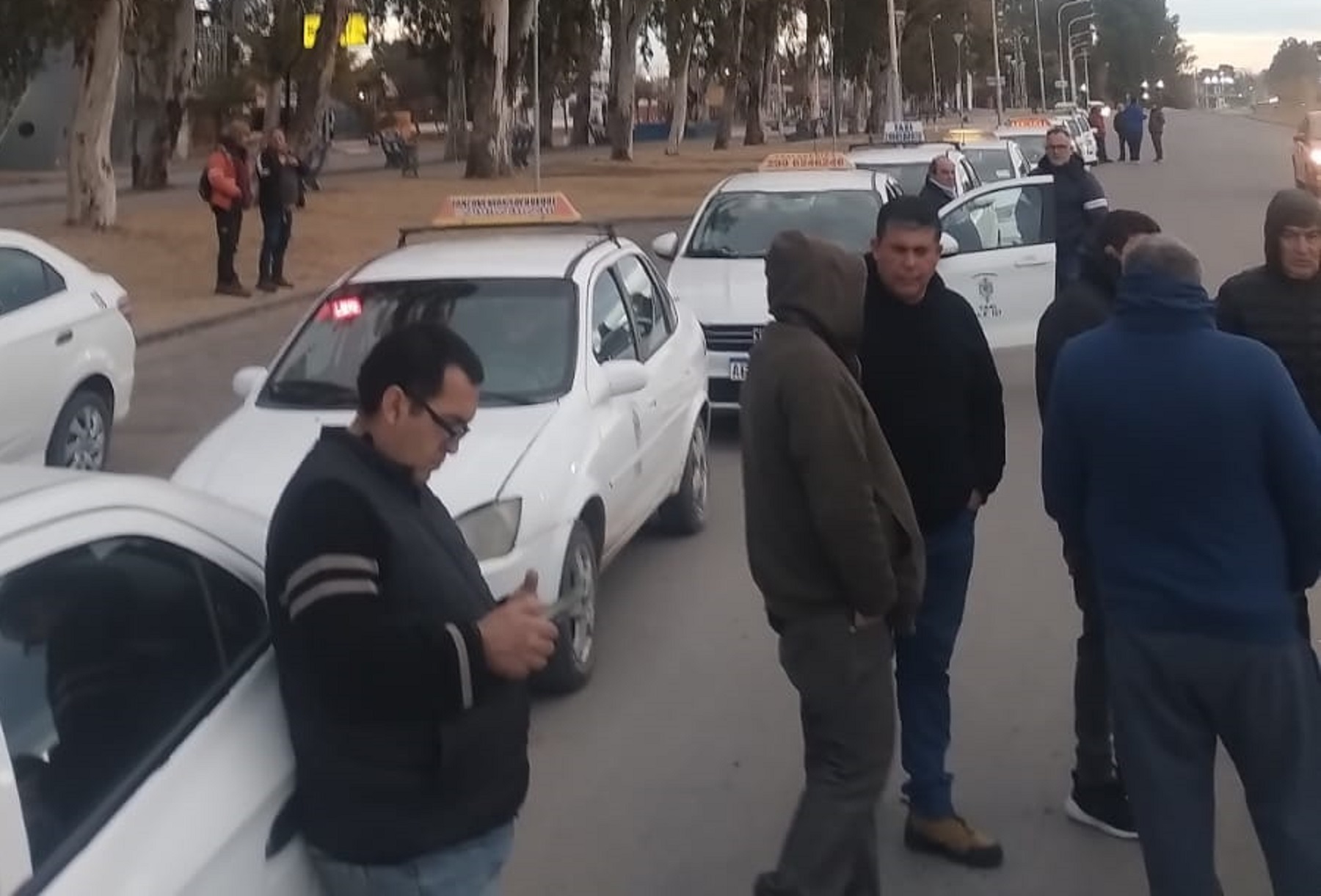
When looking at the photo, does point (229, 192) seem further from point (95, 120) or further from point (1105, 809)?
point (1105, 809)

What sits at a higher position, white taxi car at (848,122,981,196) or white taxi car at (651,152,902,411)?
white taxi car at (848,122,981,196)

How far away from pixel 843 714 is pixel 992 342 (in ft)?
31.5

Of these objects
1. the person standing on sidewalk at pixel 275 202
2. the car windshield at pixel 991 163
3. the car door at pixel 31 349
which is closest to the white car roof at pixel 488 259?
the car door at pixel 31 349

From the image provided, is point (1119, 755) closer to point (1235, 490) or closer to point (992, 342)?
point (1235, 490)

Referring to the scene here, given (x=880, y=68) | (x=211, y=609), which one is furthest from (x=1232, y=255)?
(x=880, y=68)

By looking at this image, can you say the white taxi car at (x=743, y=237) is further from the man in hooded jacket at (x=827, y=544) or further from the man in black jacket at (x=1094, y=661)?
the man in hooded jacket at (x=827, y=544)

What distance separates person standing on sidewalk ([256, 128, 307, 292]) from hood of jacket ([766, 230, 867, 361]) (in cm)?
1798

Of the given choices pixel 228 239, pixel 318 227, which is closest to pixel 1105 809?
pixel 228 239

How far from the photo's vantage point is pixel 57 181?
49.7 m

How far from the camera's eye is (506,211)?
11.9m

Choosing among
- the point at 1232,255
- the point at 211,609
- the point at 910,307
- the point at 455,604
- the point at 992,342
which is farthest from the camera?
the point at 1232,255

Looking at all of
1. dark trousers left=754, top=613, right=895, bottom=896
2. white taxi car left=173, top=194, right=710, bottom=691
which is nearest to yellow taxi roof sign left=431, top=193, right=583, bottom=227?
white taxi car left=173, top=194, right=710, bottom=691

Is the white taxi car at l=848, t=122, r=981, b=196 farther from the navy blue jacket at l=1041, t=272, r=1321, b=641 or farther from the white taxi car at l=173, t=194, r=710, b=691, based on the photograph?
the navy blue jacket at l=1041, t=272, r=1321, b=641

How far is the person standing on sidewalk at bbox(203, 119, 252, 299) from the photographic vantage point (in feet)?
69.3
